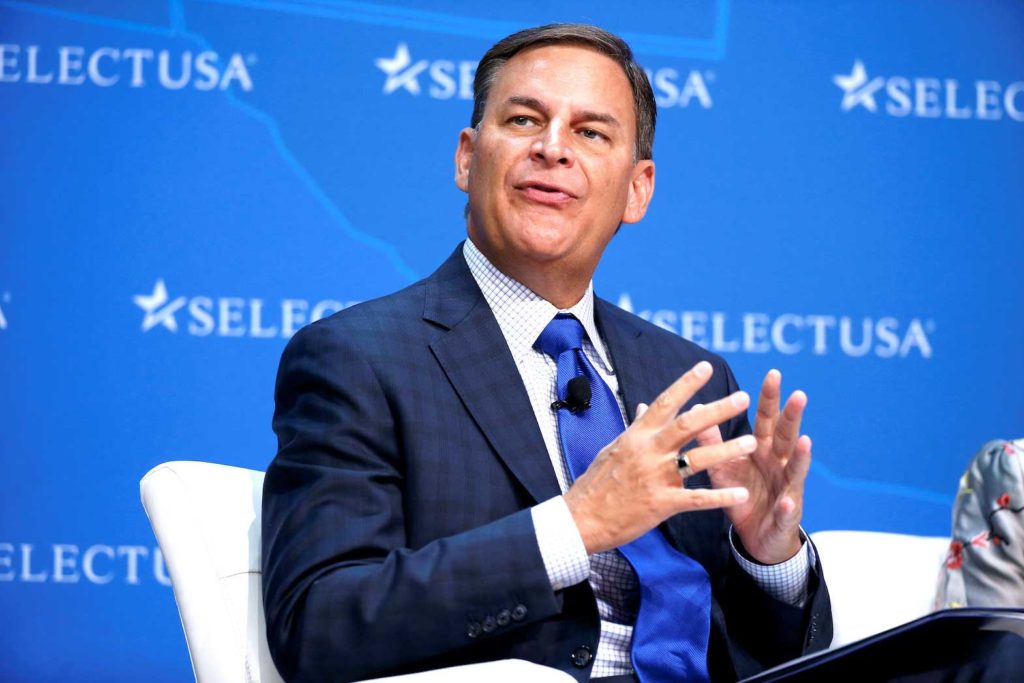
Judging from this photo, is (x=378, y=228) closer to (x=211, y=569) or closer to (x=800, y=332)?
(x=800, y=332)

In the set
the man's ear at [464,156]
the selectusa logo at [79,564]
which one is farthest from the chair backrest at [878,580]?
the selectusa logo at [79,564]

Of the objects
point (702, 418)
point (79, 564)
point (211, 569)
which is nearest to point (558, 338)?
point (702, 418)

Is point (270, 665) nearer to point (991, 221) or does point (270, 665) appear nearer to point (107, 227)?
point (107, 227)

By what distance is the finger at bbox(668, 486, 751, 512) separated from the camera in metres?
1.77

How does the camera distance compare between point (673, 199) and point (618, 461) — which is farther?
point (673, 199)

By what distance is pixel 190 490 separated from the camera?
1999 mm

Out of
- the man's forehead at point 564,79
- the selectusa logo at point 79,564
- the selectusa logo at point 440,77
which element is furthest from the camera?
the selectusa logo at point 440,77

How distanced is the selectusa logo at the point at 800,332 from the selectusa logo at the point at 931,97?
2.05 feet

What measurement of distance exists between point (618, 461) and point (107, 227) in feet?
7.15

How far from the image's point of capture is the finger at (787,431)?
6.58ft

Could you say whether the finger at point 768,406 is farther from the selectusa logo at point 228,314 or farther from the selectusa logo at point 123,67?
the selectusa logo at point 123,67

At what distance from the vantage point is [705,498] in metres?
1.78

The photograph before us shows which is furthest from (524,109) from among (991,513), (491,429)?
(991,513)

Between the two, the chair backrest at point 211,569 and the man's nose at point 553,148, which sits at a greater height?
the man's nose at point 553,148
